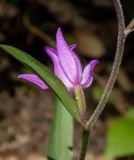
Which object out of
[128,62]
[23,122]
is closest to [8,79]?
[23,122]

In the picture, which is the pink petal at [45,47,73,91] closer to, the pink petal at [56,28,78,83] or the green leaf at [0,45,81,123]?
the pink petal at [56,28,78,83]

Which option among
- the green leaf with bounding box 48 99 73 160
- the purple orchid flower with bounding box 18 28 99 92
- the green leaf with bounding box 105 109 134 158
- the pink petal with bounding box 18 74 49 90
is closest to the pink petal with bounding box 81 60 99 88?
the purple orchid flower with bounding box 18 28 99 92

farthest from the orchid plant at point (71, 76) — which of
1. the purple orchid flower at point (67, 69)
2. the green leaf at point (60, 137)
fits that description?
the green leaf at point (60, 137)

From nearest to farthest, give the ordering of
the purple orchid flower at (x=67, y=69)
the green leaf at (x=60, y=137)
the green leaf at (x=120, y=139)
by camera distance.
Result: the purple orchid flower at (x=67, y=69) < the green leaf at (x=60, y=137) < the green leaf at (x=120, y=139)

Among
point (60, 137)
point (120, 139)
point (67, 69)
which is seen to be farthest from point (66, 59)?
point (120, 139)

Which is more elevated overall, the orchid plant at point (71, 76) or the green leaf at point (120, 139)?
the orchid plant at point (71, 76)

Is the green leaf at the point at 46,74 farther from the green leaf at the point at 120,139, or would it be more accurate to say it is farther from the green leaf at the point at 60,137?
the green leaf at the point at 120,139
